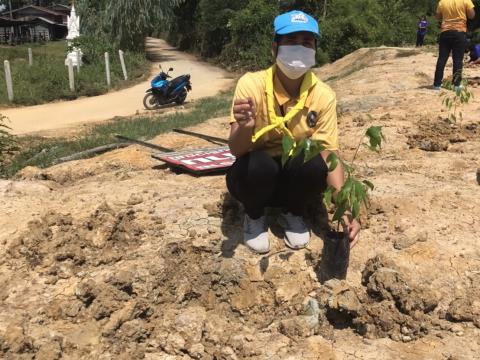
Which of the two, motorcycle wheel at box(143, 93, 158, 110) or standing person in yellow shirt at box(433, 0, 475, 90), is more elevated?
standing person in yellow shirt at box(433, 0, 475, 90)

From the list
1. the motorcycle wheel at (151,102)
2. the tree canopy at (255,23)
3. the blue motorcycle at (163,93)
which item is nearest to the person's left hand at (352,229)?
the blue motorcycle at (163,93)

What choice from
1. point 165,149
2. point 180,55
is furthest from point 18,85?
point 180,55

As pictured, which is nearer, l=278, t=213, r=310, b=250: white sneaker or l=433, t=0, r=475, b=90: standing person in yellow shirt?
l=278, t=213, r=310, b=250: white sneaker

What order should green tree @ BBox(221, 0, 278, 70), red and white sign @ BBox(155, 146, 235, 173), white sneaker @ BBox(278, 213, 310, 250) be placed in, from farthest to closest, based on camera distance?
green tree @ BBox(221, 0, 278, 70) < red and white sign @ BBox(155, 146, 235, 173) < white sneaker @ BBox(278, 213, 310, 250)

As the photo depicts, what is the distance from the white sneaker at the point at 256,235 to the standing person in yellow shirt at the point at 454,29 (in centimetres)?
510

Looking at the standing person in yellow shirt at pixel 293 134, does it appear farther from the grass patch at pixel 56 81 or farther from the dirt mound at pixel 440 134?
the grass patch at pixel 56 81

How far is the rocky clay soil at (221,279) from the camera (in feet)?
8.00

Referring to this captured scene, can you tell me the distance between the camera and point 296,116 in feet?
9.23

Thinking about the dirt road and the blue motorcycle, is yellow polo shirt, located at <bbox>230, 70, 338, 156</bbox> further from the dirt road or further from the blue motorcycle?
the blue motorcycle

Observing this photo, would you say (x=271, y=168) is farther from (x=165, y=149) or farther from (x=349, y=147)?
(x=165, y=149)

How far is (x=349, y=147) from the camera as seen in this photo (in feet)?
16.0

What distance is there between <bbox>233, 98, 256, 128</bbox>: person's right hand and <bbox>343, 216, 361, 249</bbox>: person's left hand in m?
0.78

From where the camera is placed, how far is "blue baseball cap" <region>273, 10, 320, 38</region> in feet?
8.68

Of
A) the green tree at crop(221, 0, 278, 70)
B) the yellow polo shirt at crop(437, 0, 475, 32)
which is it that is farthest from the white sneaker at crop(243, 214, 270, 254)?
the green tree at crop(221, 0, 278, 70)
